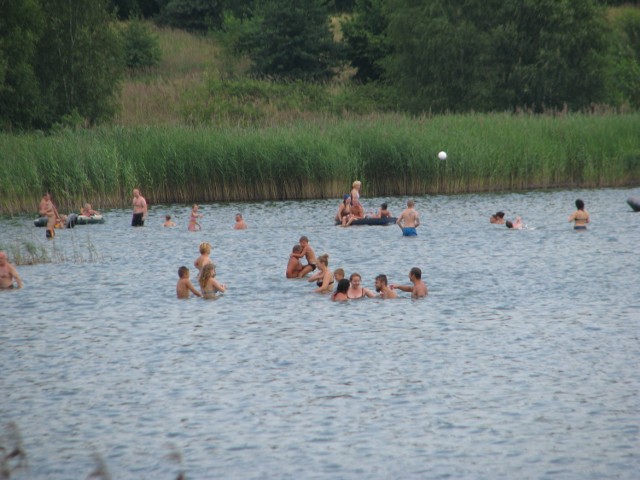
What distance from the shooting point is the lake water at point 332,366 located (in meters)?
12.0

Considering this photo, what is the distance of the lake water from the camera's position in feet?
39.3

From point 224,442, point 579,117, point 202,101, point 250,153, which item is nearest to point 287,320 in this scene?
point 224,442

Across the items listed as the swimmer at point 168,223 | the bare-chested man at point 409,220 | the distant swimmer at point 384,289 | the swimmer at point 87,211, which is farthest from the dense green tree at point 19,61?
the distant swimmer at point 384,289

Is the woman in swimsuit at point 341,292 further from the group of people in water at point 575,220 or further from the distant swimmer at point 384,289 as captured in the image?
the group of people in water at point 575,220

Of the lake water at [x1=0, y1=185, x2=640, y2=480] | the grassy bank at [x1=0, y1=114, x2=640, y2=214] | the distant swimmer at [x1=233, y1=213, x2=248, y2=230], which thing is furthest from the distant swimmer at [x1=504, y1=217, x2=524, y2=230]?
the grassy bank at [x1=0, y1=114, x2=640, y2=214]

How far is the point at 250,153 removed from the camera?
3806 cm

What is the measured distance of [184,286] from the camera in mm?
21703

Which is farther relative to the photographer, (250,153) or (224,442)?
(250,153)

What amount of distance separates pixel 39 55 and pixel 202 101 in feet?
33.1

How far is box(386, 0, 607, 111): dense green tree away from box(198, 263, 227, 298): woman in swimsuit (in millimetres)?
37751

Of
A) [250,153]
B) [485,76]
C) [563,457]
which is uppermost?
[485,76]

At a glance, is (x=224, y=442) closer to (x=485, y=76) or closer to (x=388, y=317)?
(x=388, y=317)

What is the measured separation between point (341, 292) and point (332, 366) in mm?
5347

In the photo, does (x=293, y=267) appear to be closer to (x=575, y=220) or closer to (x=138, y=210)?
(x=138, y=210)
